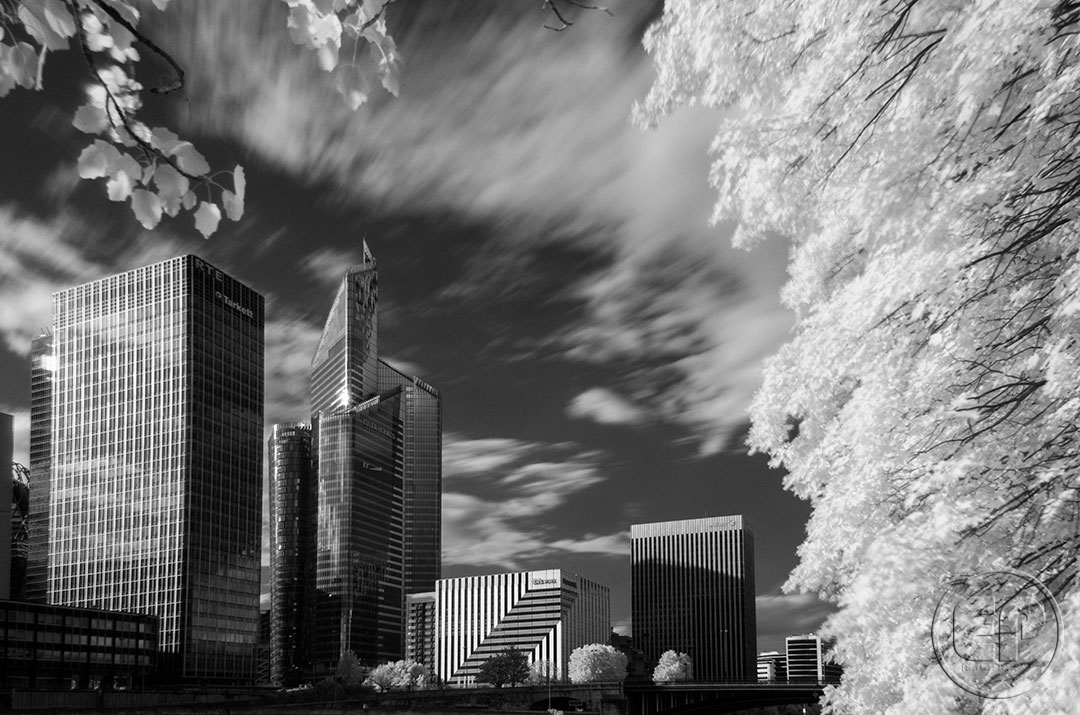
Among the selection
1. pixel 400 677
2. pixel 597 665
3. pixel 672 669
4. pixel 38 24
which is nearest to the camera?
pixel 38 24

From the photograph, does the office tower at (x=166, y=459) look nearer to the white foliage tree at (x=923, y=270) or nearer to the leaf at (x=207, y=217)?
the white foliage tree at (x=923, y=270)

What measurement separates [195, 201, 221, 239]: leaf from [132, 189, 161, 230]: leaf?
209 millimetres

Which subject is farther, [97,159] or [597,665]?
[597,665]

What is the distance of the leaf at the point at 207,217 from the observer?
502cm

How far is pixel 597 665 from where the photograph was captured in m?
160

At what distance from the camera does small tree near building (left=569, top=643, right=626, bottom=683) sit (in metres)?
158

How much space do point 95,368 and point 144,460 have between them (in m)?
21.5

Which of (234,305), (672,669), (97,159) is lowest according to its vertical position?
(672,669)

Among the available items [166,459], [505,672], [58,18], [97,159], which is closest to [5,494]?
[166,459]

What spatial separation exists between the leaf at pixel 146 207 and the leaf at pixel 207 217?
21cm

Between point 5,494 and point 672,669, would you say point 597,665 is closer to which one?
point 672,669

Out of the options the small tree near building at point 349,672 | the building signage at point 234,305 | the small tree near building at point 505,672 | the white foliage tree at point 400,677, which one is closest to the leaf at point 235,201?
the small tree near building at point 505,672

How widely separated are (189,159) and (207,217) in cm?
31

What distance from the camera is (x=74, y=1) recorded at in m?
4.87
